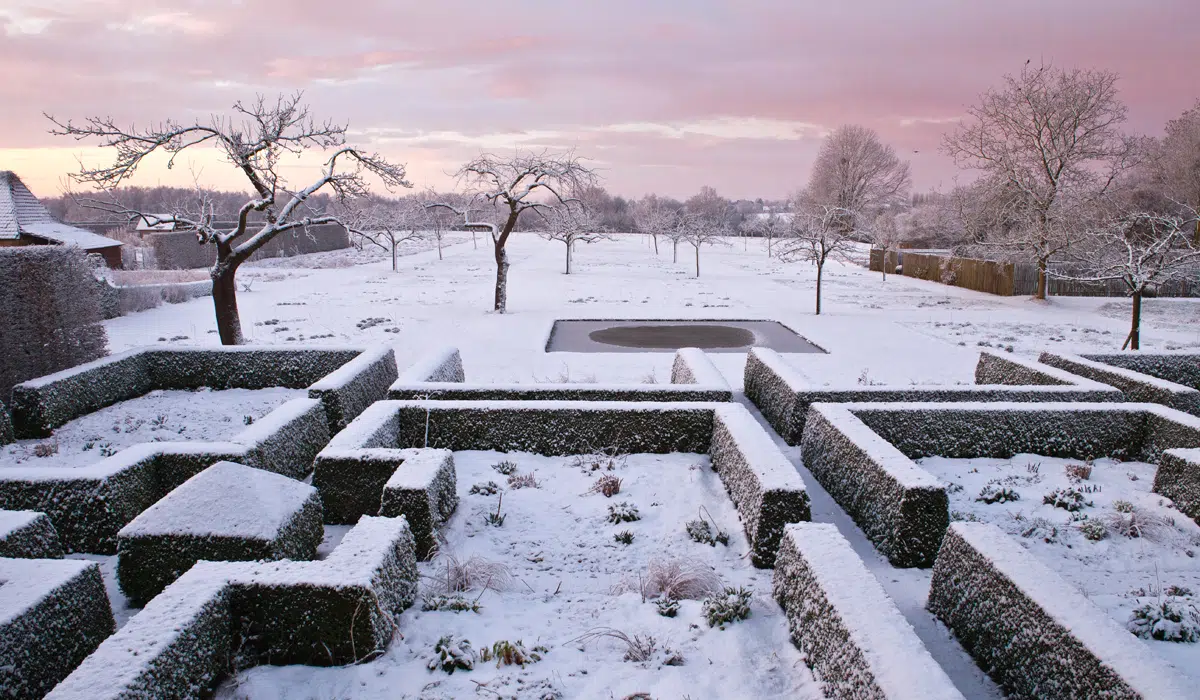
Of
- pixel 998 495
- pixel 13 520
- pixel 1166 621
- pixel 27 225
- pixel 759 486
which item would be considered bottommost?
pixel 998 495

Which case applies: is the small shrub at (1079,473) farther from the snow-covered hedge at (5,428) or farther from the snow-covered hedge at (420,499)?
the snow-covered hedge at (5,428)

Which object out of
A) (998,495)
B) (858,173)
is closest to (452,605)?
(998,495)

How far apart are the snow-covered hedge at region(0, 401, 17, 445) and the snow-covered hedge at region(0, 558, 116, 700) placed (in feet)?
21.3

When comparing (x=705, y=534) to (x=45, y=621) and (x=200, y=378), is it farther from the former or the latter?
(x=200, y=378)

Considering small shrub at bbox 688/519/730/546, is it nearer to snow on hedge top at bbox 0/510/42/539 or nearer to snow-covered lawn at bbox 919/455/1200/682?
snow-covered lawn at bbox 919/455/1200/682

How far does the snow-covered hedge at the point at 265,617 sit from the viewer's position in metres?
3.81

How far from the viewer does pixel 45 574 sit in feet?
14.6

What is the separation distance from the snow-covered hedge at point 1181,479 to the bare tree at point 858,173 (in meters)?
53.3

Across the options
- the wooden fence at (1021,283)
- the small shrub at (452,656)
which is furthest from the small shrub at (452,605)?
the wooden fence at (1021,283)

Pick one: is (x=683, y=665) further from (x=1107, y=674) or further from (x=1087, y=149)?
(x=1087, y=149)

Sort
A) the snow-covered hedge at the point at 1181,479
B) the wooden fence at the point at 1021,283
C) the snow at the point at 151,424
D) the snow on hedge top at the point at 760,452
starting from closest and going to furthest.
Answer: the snow on hedge top at the point at 760,452, the snow-covered hedge at the point at 1181,479, the snow at the point at 151,424, the wooden fence at the point at 1021,283

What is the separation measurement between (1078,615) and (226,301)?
15921 millimetres

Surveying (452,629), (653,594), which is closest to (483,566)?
(452,629)

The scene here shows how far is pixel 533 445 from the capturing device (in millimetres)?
8641
